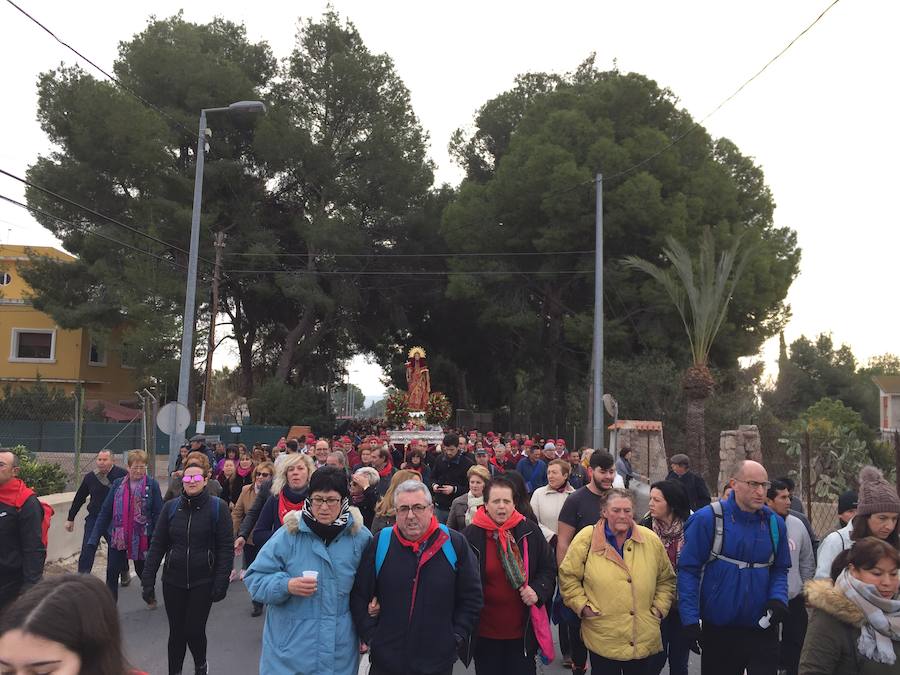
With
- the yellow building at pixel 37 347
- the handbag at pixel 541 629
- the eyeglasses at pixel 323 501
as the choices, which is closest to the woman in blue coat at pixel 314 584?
the eyeglasses at pixel 323 501

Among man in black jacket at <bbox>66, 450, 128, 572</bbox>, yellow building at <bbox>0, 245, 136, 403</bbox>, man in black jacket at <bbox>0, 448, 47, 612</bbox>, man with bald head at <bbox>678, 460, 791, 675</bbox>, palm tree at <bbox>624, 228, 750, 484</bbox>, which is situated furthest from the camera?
yellow building at <bbox>0, 245, 136, 403</bbox>

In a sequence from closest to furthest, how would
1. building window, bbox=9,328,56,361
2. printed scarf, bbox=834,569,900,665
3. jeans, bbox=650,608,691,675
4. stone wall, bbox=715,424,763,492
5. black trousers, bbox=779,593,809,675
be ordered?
1. printed scarf, bbox=834,569,900,665
2. jeans, bbox=650,608,691,675
3. black trousers, bbox=779,593,809,675
4. stone wall, bbox=715,424,763,492
5. building window, bbox=9,328,56,361

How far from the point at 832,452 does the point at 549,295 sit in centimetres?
1978

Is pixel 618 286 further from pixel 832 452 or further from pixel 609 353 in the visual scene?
pixel 832 452

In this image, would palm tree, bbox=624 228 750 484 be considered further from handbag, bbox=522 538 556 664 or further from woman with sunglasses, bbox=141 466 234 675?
handbag, bbox=522 538 556 664

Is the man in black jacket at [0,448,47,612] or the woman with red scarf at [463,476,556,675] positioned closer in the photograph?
the woman with red scarf at [463,476,556,675]

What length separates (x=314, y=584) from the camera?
12.7 feet

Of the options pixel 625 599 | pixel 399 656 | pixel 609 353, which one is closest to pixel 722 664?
pixel 625 599

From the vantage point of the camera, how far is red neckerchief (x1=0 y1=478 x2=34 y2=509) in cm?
598

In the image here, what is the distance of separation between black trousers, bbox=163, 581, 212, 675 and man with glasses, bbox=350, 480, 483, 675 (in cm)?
222

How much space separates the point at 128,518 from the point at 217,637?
5.48 feet

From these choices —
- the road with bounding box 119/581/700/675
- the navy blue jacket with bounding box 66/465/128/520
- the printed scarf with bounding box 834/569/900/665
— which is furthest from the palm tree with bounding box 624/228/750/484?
the printed scarf with bounding box 834/569/900/665

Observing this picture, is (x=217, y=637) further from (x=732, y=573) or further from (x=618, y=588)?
(x=732, y=573)

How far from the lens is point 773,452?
21219mm
